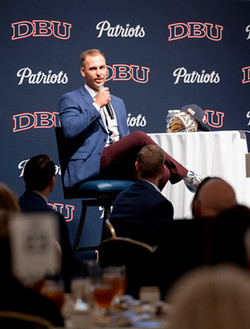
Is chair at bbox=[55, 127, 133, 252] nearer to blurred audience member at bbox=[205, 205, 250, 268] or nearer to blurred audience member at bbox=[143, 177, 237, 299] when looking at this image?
blurred audience member at bbox=[143, 177, 237, 299]

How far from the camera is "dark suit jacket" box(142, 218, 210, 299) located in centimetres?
215

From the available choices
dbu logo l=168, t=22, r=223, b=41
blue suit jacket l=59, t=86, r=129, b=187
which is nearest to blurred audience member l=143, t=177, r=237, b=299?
blue suit jacket l=59, t=86, r=129, b=187

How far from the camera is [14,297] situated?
1.21 meters

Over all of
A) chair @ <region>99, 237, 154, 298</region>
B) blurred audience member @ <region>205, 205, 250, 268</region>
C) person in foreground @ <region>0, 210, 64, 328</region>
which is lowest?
chair @ <region>99, 237, 154, 298</region>

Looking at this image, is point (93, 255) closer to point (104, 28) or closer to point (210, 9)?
point (104, 28)

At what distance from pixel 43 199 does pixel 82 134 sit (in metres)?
1.46

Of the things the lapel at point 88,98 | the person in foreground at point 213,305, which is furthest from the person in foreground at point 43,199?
the person in foreground at point 213,305

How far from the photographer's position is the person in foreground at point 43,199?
8.57ft

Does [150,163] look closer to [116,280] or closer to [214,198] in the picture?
[214,198]

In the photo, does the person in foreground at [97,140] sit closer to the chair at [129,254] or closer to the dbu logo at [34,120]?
the dbu logo at [34,120]

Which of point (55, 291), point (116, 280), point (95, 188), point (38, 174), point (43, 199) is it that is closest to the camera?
point (55, 291)

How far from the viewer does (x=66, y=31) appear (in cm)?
602

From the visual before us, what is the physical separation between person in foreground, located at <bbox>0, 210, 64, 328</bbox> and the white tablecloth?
321 centimetres

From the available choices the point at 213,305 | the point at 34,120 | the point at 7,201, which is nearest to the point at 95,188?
the point at 34,120
